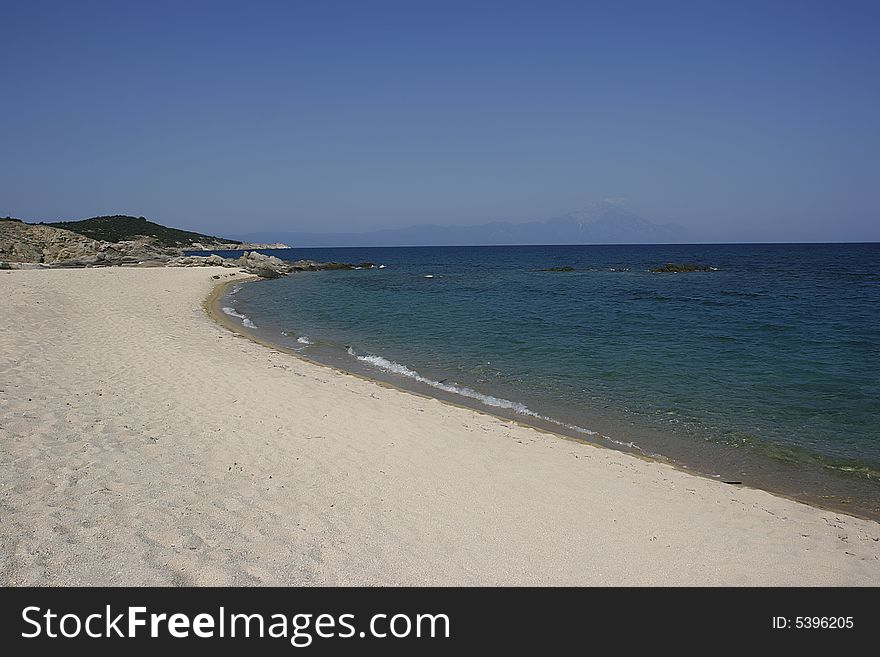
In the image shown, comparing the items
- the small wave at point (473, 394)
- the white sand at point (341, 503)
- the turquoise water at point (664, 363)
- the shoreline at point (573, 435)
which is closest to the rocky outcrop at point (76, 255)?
the turquoise water at point (664, 363)

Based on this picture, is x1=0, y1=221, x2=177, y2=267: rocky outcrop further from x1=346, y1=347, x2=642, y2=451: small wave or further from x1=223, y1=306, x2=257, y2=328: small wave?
x1=346, y1=347, x2=642, y2=451: small wave

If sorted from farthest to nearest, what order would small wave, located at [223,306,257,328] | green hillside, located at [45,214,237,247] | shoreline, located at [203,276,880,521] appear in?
green hillside, located at [45,214,237,247] < small wave, located at [223,306,257,328] < shoreline, located at [203,276,880,521]

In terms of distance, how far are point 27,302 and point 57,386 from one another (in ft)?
46.4

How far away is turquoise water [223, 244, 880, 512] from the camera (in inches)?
360

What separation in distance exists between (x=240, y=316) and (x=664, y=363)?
1829 cm

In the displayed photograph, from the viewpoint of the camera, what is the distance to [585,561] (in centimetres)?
500

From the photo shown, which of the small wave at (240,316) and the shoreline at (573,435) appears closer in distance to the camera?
the shoreline at (573,435)

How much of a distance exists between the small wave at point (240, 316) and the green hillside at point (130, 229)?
8869 cm

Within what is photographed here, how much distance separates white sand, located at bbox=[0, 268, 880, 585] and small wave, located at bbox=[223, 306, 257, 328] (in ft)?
37.8

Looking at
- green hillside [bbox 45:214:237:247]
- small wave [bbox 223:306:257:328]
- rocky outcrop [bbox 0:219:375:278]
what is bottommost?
small wave [bbox 223:306:257:328]

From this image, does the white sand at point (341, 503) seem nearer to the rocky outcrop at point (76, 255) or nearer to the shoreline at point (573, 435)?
the shoreline at point (573, 435)

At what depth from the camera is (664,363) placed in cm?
1471

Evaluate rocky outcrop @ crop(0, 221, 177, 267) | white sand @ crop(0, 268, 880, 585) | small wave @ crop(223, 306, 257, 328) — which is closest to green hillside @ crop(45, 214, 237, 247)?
rocky outcrop @ crop(0, 221, 177, 267)

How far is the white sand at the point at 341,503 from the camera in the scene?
4.59 metres
